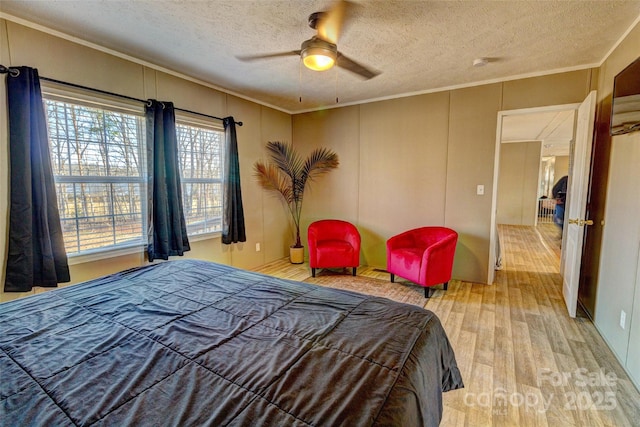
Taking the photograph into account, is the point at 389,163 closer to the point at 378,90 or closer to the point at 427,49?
the point at 378,90

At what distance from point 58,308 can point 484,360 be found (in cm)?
268

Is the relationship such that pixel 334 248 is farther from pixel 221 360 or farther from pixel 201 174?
pixel 221 360

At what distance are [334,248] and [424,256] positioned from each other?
3.91ft

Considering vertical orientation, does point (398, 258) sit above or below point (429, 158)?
below

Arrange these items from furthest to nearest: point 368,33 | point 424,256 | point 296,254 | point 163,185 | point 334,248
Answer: point 296,254, point 334,248, point 424,256, point 163,185, point 368,33

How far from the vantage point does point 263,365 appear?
1022 mm

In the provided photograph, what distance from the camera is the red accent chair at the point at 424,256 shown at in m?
3.23

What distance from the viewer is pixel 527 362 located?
6.85 feet

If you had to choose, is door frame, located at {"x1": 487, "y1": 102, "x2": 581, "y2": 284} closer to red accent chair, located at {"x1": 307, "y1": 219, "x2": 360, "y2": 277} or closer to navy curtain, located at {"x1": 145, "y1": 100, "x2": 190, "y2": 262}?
red accent chair, located at {"x1": 307, "y1": 219, "x2": 360, "y2": 277}

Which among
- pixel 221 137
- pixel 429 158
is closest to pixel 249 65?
pixel 221 137

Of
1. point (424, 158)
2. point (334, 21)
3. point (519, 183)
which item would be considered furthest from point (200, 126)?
point (519, 183)

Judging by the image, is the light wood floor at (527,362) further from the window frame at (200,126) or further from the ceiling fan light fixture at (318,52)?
the window frame at (200,126)

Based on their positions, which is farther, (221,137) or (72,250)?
(221,137)

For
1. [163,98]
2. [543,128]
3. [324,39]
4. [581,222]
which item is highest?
[543,128]
